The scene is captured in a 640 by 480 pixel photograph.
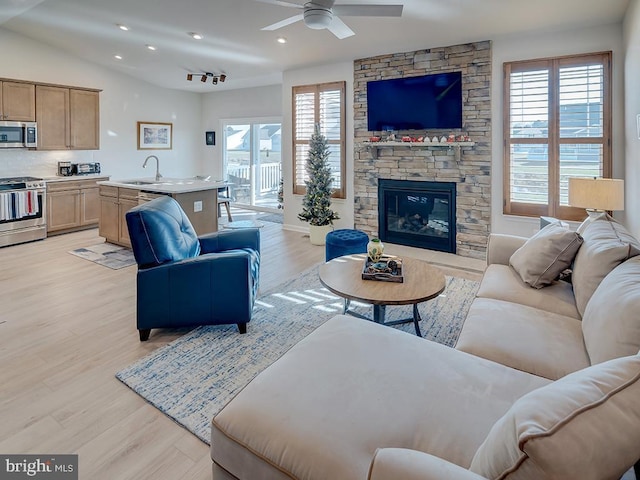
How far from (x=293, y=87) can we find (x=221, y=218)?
10.2ft

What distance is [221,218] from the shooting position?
27.5 ft

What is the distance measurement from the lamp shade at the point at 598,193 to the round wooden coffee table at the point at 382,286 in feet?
5.35

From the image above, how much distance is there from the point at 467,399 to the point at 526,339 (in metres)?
0.73

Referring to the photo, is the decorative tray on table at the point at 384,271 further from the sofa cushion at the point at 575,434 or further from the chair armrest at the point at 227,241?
the sofa cushion at the point at 575,434

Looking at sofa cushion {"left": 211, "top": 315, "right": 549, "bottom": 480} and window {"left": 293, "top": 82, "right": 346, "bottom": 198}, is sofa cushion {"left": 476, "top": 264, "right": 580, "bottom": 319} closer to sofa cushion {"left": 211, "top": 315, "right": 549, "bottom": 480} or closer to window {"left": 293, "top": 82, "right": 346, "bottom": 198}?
sofa cushion {"left": 211, "top": 315, "right": 549, "bottom": 480}

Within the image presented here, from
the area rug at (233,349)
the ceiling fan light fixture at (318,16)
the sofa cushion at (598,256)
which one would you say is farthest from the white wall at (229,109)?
the sofa cushion at (598,256)

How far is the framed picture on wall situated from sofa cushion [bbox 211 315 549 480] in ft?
26.8

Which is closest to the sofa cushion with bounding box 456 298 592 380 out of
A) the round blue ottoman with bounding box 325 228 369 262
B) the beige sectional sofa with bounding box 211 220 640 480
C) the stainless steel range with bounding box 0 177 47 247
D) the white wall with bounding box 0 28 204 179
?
the beige sectional sofa with bounding box 211 220 640 480

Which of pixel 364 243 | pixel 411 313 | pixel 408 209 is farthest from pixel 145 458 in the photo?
pixel 408 209

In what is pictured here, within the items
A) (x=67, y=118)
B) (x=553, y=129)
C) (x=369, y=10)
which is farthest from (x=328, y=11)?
(x=67, y=118)

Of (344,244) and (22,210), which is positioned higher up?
(22,210)

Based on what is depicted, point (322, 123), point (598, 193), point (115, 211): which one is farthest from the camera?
point (322, 123)

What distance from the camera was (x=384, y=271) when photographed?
9.68 ft

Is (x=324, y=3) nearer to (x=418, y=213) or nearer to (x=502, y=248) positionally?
(x=502, y=248)
